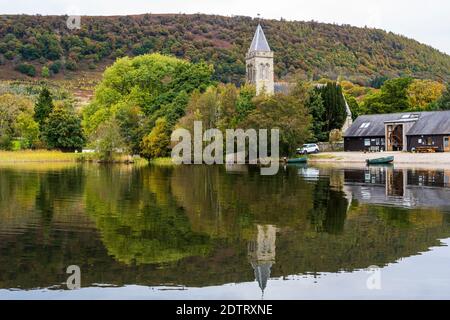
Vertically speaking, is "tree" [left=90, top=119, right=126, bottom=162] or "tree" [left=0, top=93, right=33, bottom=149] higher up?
"tree" [left=0, top=93, right=33, bottom=149]

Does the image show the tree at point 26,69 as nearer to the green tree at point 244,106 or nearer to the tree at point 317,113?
the tree at point 317,113

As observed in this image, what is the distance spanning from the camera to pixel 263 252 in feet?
49.2

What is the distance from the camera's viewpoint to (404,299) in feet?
37.0

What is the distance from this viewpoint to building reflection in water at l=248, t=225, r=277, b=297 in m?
12.9

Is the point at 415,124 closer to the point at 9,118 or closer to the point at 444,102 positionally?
the point at 444,102

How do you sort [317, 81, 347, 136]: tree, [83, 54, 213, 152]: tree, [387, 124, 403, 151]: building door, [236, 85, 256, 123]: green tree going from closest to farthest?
[236, 85, 256, 123]: green tree → [83, 54, 213, 152]: tree → [387, 124, 403, 151]: building door → [317, 81, 347, 136]: tree

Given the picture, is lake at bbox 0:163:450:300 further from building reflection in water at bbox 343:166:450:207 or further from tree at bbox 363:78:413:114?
tree at bbox 363:78:413:114

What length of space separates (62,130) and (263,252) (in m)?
71.1

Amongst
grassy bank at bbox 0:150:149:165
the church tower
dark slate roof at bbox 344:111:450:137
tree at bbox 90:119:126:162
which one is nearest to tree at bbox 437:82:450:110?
dark slate roof at bbox 344:111:450:137
